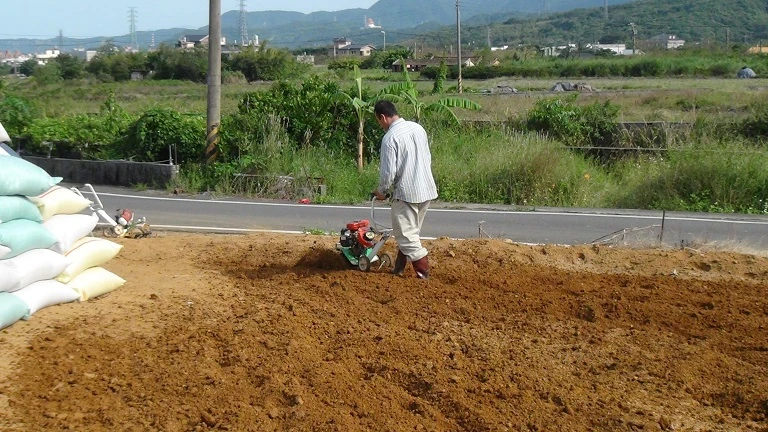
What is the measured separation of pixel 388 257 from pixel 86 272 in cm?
313

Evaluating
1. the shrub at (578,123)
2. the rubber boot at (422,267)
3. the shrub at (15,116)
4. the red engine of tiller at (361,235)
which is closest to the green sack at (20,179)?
the red engine of tiller at (361,235)

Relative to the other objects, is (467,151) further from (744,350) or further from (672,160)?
(744,350)

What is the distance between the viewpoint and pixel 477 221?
15.2 meters

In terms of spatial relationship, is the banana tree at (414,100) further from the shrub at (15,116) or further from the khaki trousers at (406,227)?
the khaki trousers at (406,227)

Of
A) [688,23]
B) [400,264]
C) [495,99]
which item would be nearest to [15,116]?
[400,264]

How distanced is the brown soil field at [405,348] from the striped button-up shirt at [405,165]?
0.94m

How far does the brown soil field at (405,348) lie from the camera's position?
5797mm

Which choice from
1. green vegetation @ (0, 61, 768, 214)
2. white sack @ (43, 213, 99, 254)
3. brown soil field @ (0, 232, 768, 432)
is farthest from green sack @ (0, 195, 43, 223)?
green vegetation @ (0, 61, 768, 214)

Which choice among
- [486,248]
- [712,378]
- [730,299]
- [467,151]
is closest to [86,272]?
[486,248]

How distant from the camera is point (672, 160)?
17.7m

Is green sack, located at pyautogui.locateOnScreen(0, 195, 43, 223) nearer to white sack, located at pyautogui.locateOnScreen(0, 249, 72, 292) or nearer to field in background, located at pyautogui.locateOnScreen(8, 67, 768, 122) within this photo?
white sack, located at pyautogui.locateOnScreen(0, 249, 72, 292)

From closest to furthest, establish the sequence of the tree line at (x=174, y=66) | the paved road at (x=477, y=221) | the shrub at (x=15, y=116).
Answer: the paved road at (x=477, y=221)
the shrub at (x=15, y=116)
the tree line at (x=174, y=66)

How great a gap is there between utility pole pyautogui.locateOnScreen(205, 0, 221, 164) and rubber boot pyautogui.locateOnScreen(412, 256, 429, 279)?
10.9 m

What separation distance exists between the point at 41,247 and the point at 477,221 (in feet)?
28.8
